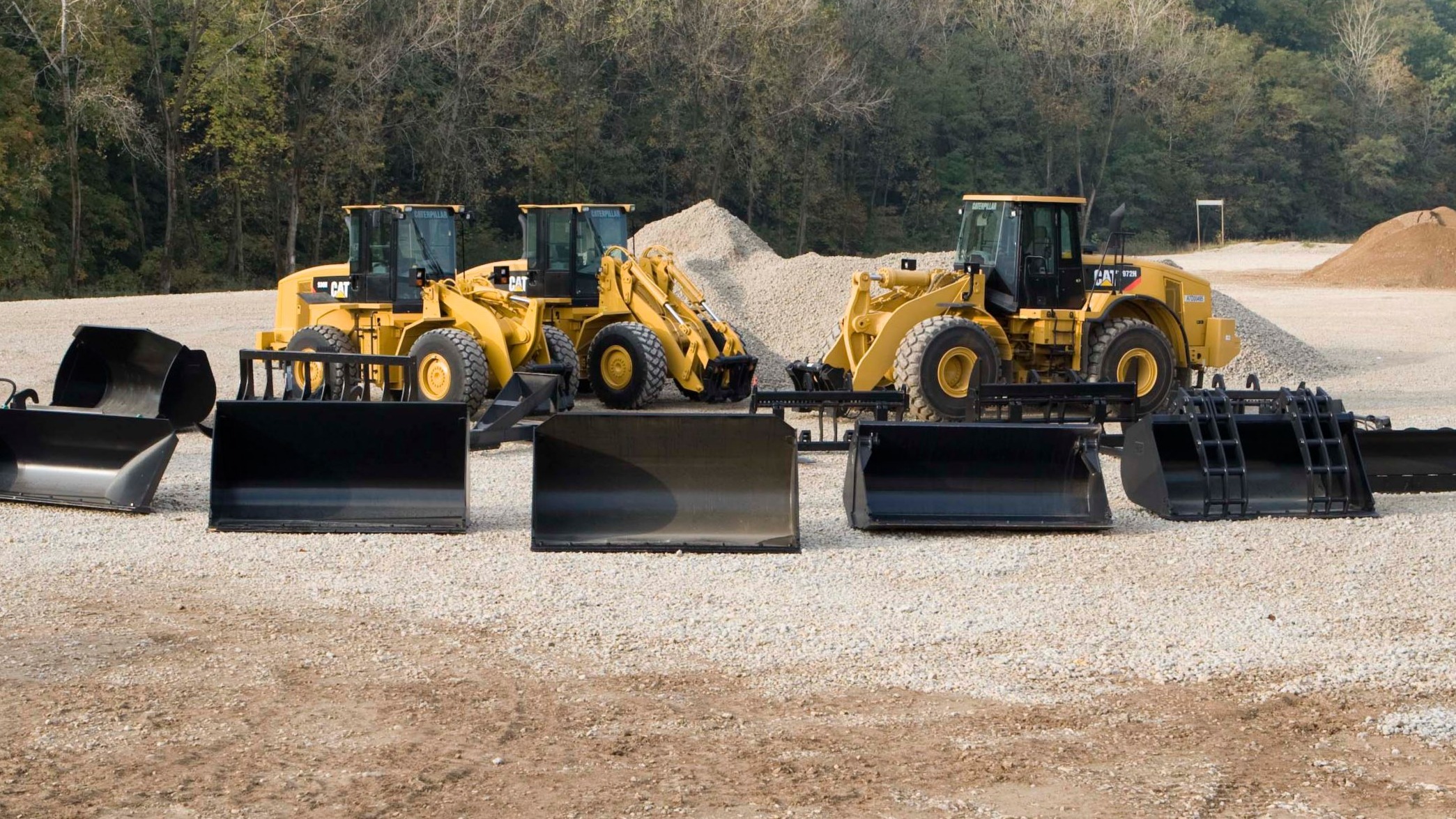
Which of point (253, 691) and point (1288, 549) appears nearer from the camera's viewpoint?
point (253, 691)

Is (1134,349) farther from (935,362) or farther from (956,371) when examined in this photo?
(935,362)

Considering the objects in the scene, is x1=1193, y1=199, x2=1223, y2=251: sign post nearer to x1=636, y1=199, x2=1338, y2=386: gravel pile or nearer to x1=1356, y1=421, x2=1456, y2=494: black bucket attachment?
x1=636, y1=199, x2=1338, y2=386: gravel pile

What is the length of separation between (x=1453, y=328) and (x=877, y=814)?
26047mm

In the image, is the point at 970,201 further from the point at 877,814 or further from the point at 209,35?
the point at 209,35

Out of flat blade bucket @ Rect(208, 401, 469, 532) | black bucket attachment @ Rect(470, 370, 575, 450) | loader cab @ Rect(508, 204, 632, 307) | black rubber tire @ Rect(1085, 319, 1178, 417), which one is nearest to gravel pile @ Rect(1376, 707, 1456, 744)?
flat blade bucket @ Rect(208, 401, 469, 532)

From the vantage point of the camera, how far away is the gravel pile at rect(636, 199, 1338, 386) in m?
19.4

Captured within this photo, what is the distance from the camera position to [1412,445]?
408 inches

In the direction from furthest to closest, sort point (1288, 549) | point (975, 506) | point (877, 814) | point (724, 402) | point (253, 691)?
point (724, 402), point (975, 506), point (1288, 549), point (253, 691), point (877, 814)

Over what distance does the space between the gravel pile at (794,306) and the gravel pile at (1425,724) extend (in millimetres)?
12737

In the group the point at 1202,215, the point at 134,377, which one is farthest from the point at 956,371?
the point at 1202,215

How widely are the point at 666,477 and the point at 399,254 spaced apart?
7276 mm

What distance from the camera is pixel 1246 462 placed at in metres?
9.80

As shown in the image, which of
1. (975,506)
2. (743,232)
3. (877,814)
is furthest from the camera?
(743,232)

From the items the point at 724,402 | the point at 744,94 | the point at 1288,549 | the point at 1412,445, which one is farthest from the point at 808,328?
the point at 744,94
